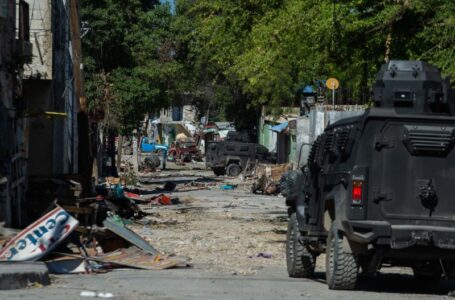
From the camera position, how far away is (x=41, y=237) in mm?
14594

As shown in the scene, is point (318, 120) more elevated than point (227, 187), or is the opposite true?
point (318, 120)

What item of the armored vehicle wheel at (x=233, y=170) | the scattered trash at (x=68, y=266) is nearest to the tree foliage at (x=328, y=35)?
the scattered trash at (x=68, y=266)

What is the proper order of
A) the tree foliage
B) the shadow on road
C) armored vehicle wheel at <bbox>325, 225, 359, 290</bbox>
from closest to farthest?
armored vehicle wheel at <bbox>325, 225, 359, 290</bbox> < the shadow on road < the tree foliage

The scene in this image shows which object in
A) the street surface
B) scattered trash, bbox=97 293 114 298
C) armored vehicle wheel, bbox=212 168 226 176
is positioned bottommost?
armored vehicle wheel, bbox=212 168 226 176

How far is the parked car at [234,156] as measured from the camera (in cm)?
5806

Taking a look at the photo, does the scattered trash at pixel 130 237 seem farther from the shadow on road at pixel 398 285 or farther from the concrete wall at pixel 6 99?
the concrete wall at pixel 6 99

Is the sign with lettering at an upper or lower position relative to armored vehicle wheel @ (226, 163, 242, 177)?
upper

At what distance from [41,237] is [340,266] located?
460 cm

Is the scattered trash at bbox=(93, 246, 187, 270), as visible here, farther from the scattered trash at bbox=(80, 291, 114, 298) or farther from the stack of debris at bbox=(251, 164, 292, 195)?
the stack of debris at bbox=(251, 164, 292, 195)

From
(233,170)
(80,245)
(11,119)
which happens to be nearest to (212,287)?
(80,245)

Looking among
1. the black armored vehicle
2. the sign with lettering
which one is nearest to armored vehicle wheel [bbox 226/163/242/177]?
the sign with lettering

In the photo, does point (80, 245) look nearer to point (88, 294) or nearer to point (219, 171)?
point (88, 294)

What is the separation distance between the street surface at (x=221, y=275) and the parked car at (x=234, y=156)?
28.0 m

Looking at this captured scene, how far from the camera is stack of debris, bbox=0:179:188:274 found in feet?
47.6
